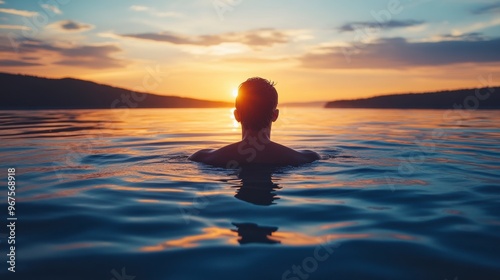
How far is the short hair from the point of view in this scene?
655cm

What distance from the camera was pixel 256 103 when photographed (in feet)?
21.4

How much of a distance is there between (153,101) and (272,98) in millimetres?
117784

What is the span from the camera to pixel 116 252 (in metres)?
3.13

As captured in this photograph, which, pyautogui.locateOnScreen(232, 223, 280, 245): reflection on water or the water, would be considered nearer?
the water

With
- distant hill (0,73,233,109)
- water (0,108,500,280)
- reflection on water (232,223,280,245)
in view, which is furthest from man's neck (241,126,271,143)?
distant hill (0,73,233,109)

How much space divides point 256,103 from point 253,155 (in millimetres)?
982

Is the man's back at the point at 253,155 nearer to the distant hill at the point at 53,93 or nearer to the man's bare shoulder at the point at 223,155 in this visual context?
the man's bare shoulder at the point at 223,155

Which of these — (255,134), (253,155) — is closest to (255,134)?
(255,134)

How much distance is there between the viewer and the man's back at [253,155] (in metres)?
6.92

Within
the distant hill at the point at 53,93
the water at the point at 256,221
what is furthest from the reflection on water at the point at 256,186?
the distant hill at the point at 53,93

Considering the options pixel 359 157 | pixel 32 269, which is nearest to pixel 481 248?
pixel 32 269

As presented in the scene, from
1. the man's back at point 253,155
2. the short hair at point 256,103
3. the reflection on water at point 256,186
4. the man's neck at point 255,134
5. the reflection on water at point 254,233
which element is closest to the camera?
the reflection on water at point 254,233

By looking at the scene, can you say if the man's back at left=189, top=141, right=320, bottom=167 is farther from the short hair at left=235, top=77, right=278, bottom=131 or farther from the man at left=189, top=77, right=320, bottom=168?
the short hair at left=235, top=77, right=278, bottom=131

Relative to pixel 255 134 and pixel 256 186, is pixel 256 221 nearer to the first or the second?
pixel 256 186
